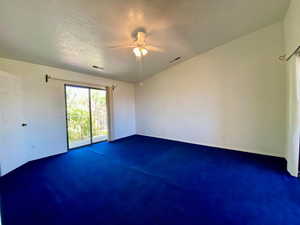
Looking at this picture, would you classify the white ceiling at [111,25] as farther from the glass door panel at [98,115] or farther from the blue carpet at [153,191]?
the blue carpet at [153,191]

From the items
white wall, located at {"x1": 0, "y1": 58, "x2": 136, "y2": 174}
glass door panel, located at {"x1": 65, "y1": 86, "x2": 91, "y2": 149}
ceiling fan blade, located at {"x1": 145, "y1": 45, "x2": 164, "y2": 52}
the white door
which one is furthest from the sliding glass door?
ceiling fan blade, located at {"x1": 145, "y1": 45, "x2": 164, "y2": 52}

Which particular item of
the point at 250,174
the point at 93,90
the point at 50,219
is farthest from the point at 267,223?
the point at 93,90

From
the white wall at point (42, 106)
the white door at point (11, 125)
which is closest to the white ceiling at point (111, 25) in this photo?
the white wall at point (42, 106)

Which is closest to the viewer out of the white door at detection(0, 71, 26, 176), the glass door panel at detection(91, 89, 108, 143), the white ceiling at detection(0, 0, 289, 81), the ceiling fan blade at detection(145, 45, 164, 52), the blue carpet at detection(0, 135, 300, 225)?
the blue carpet at detection(0, 135, 300, 225)

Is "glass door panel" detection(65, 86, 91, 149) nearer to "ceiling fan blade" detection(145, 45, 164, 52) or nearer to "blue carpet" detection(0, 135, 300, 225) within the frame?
"blue carpet" detection(0, 135, 300, 225)

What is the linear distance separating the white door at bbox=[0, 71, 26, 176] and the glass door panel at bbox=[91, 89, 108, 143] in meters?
1.96

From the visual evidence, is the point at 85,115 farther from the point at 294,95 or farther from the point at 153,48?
the point at 294,95

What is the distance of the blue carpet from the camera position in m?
1.67

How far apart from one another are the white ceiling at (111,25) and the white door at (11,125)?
2.08ft

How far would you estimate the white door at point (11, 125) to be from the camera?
106 inches

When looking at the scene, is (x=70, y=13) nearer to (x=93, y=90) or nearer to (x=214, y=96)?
(x=93, y=90)

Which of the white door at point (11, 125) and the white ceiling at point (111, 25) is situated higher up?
the white ceiling at point (111, 25)

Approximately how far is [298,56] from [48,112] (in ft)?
17.7

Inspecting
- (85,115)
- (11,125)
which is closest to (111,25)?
(11,125)
